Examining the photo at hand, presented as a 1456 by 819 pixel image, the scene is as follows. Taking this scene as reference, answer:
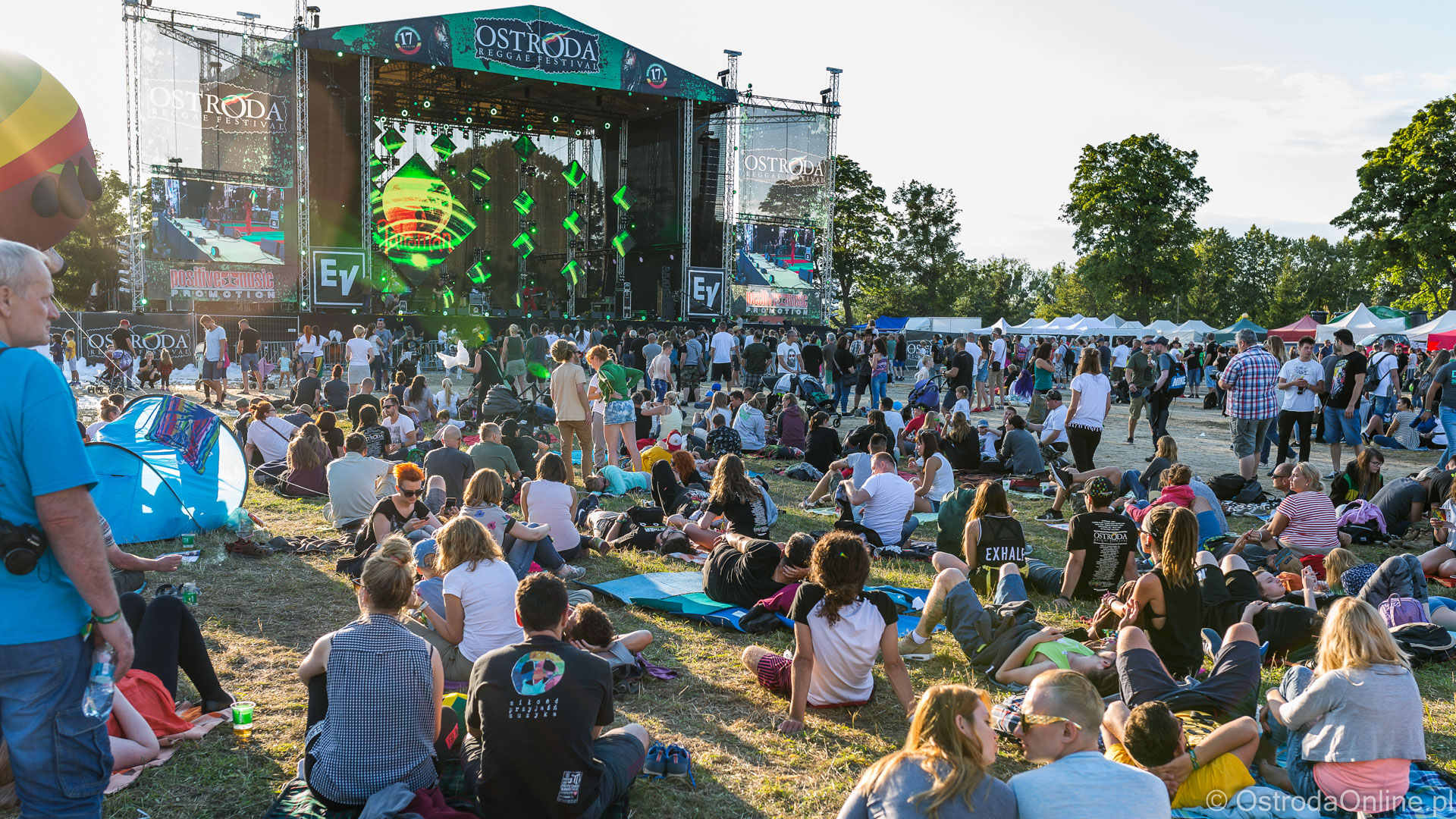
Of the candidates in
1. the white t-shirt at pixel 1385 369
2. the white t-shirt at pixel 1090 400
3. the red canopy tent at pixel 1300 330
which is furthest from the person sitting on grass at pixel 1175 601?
the red canopy tent at pixel 1300 330

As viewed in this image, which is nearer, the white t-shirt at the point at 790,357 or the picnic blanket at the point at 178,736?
the picnic blanket at the point at 178,736

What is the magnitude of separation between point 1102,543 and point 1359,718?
9.06ft

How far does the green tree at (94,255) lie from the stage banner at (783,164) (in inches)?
1115

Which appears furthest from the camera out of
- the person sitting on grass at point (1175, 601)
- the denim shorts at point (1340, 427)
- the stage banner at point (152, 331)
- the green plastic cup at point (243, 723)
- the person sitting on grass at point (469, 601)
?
the stage banner at point (152, 331)

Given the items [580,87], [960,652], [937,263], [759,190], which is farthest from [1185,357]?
[937,263]

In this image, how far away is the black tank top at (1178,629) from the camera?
4.38 m

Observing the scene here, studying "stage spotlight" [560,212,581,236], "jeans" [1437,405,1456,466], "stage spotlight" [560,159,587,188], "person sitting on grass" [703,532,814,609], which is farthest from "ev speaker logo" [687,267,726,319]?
"person sitting on grass" [703,532,814,609]

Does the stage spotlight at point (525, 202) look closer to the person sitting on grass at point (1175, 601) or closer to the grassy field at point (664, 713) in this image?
the grassy field at point (664, 713)

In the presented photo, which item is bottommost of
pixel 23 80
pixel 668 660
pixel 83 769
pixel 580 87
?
pixel 668 660

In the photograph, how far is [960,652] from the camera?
5.27m

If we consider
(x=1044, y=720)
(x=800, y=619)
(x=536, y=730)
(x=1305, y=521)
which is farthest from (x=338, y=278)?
(x=1044, y=720)

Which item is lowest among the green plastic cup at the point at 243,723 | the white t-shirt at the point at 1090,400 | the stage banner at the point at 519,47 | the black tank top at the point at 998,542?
the green plastic cup at the point at 243,723

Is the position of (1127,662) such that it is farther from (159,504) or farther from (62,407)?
(159,504)

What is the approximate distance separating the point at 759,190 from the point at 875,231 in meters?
19.7
